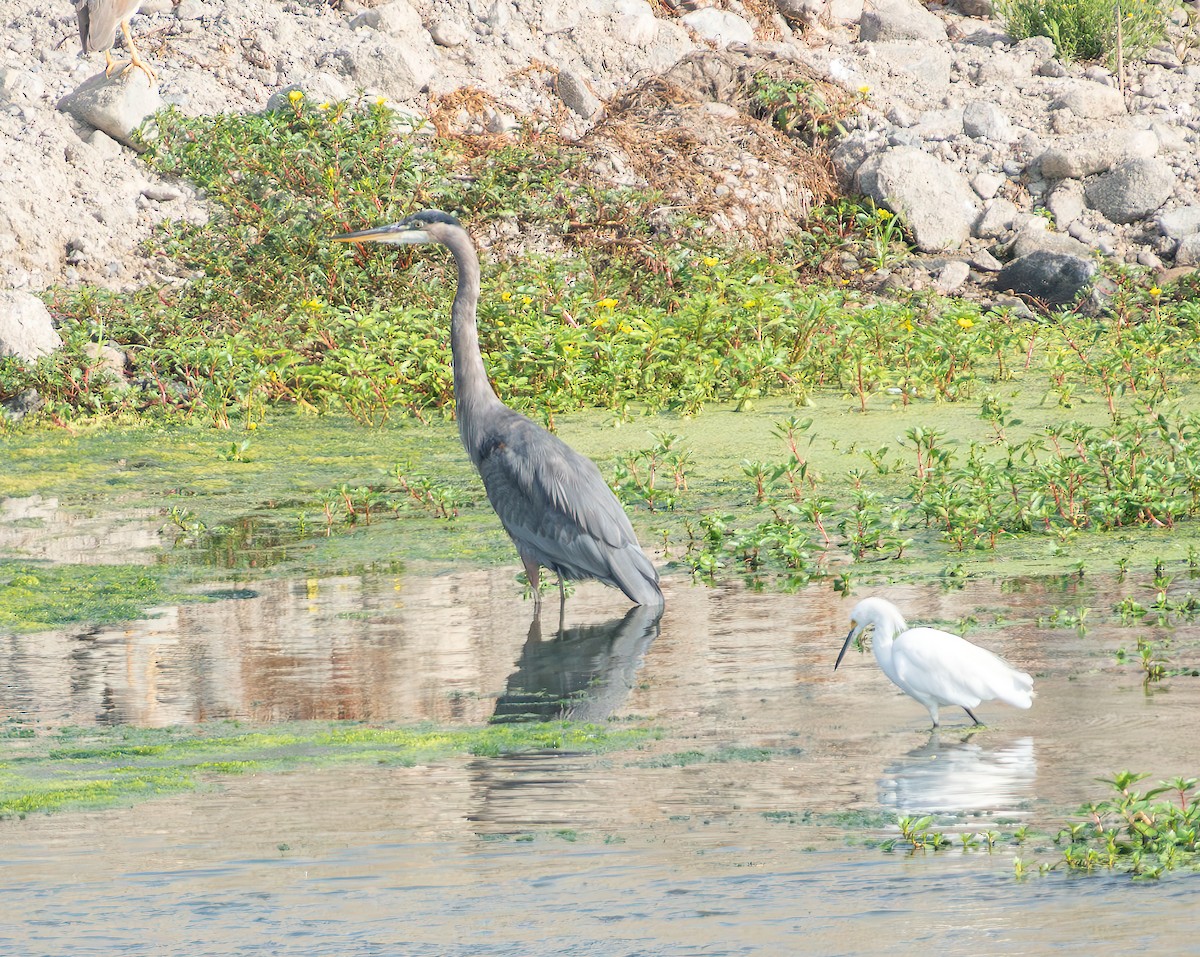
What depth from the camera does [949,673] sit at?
502 centimetres

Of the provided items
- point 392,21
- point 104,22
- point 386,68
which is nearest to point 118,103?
point 104,22

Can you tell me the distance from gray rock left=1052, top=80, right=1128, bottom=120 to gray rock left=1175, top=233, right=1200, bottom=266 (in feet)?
8.24

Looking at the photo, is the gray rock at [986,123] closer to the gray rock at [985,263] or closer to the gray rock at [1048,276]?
the gray rock at [985,263]

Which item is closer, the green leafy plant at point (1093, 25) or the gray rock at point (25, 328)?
the gray rock at point (25, 328)

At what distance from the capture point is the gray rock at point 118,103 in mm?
15188

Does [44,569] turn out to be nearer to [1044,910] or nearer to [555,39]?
[1044,910]

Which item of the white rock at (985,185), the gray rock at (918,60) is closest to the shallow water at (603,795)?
the white rock at (985,185)

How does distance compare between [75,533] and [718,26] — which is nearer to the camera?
[75,533]

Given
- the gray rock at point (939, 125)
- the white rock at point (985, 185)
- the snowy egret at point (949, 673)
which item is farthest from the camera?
the gray rock at point (939, 125)

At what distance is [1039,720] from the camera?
5203mm

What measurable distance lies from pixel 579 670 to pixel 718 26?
13577 millimetres

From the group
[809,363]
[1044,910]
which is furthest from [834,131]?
[1044,910]

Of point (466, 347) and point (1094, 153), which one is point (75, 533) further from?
point (1094, 153)

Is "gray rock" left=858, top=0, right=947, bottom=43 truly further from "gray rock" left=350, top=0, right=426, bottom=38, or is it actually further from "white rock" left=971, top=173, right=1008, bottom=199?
"gray rock" left=350, top=0, right=426, bottom=38
